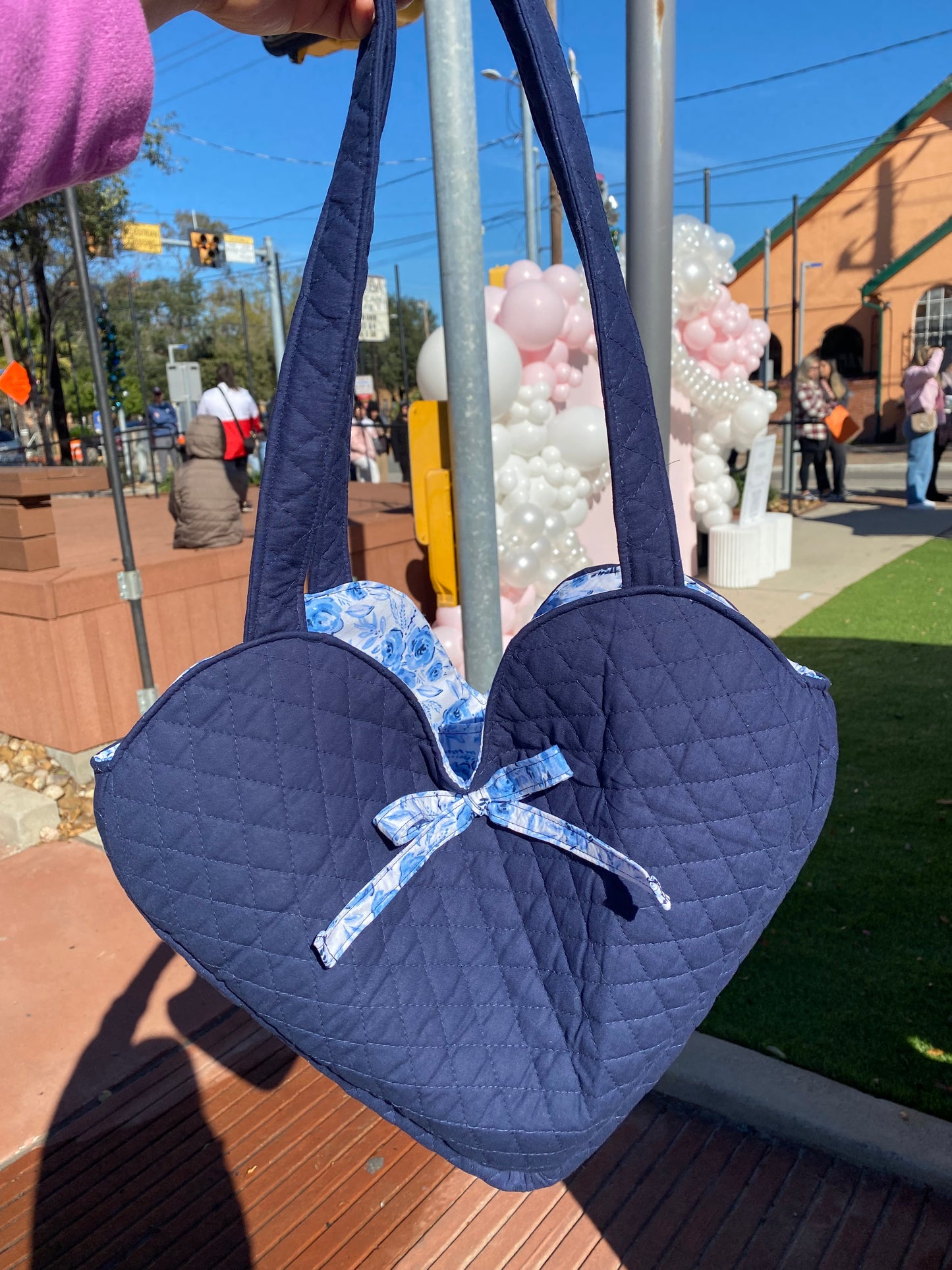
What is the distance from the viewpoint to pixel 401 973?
0.79m

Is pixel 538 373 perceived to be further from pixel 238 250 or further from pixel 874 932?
pixel 238 250

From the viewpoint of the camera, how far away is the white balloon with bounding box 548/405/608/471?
6129 mm

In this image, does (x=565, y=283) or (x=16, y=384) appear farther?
(x=16, y=384)

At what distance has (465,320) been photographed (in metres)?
2.63

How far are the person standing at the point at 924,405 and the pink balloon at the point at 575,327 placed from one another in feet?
21.4

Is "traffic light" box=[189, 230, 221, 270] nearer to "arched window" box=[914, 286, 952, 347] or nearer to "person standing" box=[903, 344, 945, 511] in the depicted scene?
"person standing" box=[903, 344, 945, 511]

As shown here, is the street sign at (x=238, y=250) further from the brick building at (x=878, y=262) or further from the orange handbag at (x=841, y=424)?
the brick building at (x=878, y=262)

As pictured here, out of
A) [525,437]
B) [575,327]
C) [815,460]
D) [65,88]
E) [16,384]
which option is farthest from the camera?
[815,460]

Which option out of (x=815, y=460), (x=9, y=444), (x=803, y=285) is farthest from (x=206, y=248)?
(x=803, y=285)

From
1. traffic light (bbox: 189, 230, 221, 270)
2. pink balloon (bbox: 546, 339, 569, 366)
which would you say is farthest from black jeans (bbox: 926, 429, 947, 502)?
traffic light (bbox: 189, 230, 221, 270)

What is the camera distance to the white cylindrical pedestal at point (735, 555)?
8.30m

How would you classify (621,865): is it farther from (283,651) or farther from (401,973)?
(283,651)

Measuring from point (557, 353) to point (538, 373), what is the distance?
0.24 m

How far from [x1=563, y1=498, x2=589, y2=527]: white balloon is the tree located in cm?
1146
